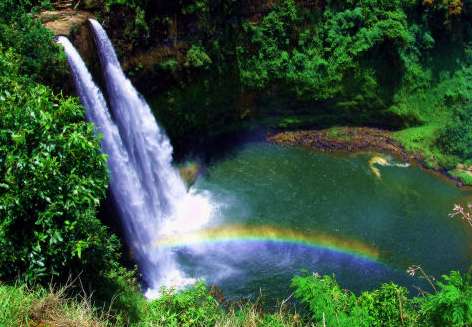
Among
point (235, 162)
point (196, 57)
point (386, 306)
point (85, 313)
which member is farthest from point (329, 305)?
point (196, 57)

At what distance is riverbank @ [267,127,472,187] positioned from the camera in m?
21.3

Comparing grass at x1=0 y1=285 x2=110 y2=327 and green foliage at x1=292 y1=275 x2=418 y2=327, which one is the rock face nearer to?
grass at x1=0 y1=285 x2=110 y2=327

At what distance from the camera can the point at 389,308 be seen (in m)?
8.92

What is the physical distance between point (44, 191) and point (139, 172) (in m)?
9.30

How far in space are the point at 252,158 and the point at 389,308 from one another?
12103 millimetres

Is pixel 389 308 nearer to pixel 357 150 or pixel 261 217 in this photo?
pixel 261 217

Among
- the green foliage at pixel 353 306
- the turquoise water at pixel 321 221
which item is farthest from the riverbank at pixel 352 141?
the green foliage at pixel 353 306

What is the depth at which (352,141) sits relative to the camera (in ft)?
71.8

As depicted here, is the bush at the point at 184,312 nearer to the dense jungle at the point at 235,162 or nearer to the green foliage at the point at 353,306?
the dense jungle at the point at 235,162

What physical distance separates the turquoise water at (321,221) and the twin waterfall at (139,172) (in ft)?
2.74

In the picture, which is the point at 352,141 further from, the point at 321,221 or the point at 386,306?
the point at 386,306

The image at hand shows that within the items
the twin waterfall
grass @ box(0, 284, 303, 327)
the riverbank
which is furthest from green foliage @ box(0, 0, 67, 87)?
the riverbank

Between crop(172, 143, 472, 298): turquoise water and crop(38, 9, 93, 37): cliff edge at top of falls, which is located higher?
crop(38, 9, 93, 37): cliff edge at top of falls

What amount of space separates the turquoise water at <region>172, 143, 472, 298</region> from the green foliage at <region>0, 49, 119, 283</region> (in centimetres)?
744
